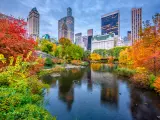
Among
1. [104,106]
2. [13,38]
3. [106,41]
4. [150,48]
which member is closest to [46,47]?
[150,48]

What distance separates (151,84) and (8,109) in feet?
50.5

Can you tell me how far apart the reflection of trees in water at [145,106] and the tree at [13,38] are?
929cm

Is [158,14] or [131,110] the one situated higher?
[158,14]

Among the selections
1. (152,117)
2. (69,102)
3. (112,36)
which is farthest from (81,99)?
(112,36)

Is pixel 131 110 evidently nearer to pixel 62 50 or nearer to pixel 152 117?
pixel 152 117

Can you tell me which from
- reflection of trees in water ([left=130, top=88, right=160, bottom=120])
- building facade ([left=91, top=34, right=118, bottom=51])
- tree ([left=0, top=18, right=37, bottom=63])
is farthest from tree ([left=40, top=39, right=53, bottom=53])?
building facade ([left=91, top=34, right=118, bottom=51])

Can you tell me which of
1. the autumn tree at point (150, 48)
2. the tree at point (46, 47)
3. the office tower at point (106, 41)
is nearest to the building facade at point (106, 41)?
the office tower at point (106, 41)

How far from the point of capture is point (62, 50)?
56.2 m

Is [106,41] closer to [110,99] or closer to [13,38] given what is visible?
[110,99]

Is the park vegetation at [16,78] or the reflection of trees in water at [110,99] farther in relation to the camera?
the reflection of trees in water at [110,99]

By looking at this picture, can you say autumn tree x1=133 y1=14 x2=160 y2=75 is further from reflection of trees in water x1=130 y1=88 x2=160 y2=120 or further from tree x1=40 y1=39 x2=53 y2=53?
tree x1=40 y1=39 x2=53 y2=53

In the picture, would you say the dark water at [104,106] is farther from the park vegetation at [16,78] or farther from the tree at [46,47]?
the tree at [46,47]

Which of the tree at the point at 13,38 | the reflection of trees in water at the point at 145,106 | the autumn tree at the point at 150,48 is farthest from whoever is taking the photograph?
the autumn tree at the point at 150,48

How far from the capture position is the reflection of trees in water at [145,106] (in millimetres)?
9484
